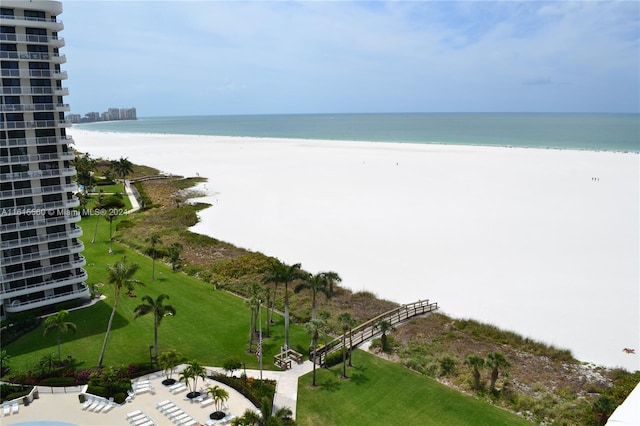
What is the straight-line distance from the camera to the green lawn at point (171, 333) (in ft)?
115

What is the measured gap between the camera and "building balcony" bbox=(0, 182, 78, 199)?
3862cm

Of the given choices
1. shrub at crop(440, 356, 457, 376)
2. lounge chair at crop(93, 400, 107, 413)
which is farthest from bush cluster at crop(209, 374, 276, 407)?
shrub at crop(440, 356, 457, 376)

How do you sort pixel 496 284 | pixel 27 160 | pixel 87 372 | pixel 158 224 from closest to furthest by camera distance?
pixel 87 372 → pixel 27 160 → pixel 496 284 → pixel 158 224

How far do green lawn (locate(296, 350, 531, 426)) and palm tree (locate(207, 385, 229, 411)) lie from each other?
15.0ft

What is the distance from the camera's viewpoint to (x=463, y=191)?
90875 mm

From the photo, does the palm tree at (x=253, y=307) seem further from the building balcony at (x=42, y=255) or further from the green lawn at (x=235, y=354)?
the building balcony at (x=42, y=255)

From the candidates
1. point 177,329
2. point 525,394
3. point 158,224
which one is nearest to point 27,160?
point 177,329

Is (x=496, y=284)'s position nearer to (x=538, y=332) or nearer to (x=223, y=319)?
(x=538, y=332)

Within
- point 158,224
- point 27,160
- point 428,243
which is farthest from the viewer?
point 158,224

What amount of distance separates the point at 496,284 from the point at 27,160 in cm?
4495

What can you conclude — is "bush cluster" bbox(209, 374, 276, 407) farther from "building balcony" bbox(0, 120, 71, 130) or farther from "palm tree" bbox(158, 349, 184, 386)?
"building balcony" bbox(0, 120, 71, 130)

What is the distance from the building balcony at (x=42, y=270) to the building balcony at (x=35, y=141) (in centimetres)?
1069

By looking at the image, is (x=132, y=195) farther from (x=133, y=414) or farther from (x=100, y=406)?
(x=133, y=414)

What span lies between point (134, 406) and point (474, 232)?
4908 cm
